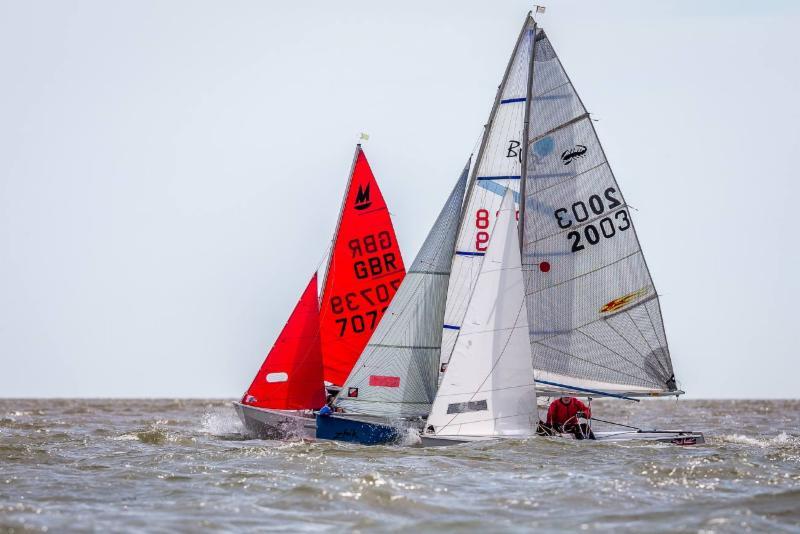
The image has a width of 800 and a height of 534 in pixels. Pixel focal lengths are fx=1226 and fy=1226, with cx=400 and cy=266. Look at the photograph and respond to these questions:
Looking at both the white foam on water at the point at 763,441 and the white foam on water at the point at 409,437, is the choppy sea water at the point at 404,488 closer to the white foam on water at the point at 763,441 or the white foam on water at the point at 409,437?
the white foam on water at the point at 409,437

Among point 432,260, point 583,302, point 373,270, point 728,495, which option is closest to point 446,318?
point 432,260

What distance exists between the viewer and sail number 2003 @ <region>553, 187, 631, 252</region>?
26.9 meters

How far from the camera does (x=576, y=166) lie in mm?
26875

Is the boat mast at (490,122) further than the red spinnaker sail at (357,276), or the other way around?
the red spinnaker sail at (357,276)

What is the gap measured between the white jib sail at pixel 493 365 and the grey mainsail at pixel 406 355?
2.07m

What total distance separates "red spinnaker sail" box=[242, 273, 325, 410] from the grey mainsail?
364 centimetres

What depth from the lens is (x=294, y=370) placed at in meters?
30.5

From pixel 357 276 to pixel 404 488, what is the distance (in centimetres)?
1463

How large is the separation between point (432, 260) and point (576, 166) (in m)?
3.78

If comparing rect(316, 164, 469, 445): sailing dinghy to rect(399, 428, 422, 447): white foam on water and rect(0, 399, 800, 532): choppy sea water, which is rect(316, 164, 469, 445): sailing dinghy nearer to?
rect(399, 428, 422, 447): white foam on water

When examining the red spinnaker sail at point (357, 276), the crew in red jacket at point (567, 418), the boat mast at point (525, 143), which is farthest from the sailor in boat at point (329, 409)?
the boat mast at point (525, 143)

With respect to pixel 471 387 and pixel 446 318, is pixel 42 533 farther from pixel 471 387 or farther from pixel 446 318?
pixel 446 318

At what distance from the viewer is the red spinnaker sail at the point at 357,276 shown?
32.2 m

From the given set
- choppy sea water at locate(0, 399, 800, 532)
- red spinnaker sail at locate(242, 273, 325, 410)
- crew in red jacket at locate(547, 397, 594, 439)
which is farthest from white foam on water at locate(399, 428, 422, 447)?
red spinnaker sail at locate(242, 273, 325, 410)
